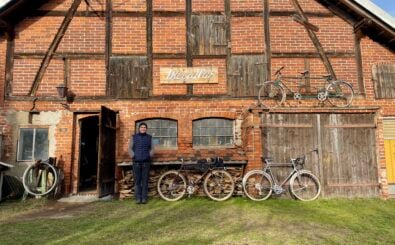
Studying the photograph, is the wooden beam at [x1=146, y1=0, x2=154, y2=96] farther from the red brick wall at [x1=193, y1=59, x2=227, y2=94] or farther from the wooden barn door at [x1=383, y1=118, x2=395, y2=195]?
the wooden barn door at [x1=383, y1=118, x2=395, y2=195]

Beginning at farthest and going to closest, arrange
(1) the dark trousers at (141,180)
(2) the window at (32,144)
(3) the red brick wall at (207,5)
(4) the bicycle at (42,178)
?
1. (3) the red brick wall at (207,5)
2. (2) the window at (32,144)
3. (4) the bicycle at (42,178)
4. (1) the dark trousers at (141,180)

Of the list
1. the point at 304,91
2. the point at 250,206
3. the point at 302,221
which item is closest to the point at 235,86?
the point at 304,91

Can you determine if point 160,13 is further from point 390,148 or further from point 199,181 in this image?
point 390,148

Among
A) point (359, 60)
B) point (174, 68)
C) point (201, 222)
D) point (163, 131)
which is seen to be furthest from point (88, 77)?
point (359, 60)

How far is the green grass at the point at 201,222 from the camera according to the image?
4.75 metres

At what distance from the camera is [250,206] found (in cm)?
706

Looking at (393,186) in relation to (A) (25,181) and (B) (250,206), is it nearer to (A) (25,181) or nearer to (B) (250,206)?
(B) (250,206)

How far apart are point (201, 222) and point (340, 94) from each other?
242 inches

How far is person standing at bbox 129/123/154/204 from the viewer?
25.2 ft

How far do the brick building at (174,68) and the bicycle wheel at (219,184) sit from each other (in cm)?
62

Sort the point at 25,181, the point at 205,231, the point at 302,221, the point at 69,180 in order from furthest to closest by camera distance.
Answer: the point at 69,180 → the point at 25,181 → the point at 302,221 → the point at 205,231

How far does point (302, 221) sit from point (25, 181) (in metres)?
6.67

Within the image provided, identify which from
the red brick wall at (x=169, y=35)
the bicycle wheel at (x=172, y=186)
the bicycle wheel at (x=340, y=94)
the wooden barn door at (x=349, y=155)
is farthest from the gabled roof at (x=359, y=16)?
the bicycle wheel at (x=172, y=186)

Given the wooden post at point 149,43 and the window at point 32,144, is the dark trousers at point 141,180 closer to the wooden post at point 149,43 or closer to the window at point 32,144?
the wooden post at point 149,43
